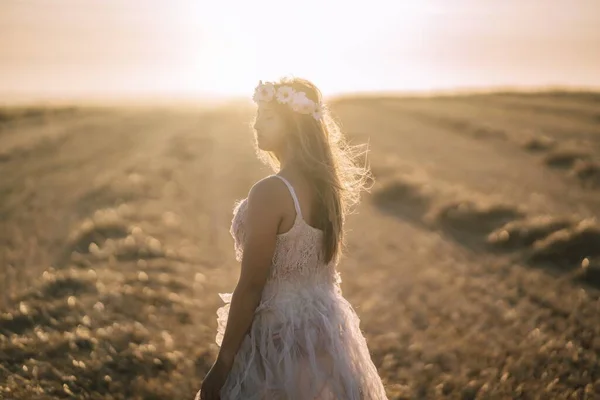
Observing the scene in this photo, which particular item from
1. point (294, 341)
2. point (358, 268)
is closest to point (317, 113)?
point (294, 341)

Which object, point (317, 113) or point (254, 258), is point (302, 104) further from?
point (254, 258)

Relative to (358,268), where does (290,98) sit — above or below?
above

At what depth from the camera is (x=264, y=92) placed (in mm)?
3637

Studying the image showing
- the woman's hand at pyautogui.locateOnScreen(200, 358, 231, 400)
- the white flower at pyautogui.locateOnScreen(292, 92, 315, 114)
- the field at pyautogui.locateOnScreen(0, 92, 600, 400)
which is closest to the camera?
the woman's hand at pyautogui.locateOnScreen(200, 358, 231, 400)

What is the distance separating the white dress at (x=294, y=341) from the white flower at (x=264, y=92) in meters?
0.56

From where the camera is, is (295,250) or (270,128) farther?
(270,128)

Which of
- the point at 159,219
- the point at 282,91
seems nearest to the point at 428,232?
the point at 159,219

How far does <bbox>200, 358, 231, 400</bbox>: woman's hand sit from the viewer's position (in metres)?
3.40

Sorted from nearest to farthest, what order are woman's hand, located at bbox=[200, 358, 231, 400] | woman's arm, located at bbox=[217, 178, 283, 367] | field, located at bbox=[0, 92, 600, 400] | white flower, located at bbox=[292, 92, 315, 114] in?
woman's arm, located at bbox=[217, 178, 283, 367]
woman's hand, located at bbox=[200, 358, 231, 400]
white flower, located at bbox=[292, 92, 315, 114]
field, located at bbox=[0, 92, 600, 400]

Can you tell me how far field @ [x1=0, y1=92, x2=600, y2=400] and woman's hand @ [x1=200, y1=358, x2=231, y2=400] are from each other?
9.62ft

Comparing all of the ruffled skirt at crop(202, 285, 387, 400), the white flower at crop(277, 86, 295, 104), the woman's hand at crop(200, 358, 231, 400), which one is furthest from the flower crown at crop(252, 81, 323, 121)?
the woman's hand at crop(200, 358, 231, 400)

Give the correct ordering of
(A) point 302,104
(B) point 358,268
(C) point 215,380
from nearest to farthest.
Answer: (C) point 215,380, (A) point 302,104, (B) point 358,268

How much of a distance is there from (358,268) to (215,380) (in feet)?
26.0

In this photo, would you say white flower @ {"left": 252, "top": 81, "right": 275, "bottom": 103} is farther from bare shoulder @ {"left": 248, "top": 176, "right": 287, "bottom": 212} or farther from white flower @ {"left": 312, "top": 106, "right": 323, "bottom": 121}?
bare shoulder @ {"left": 248, "top": 176, "right": 287, "bottom": 212}
